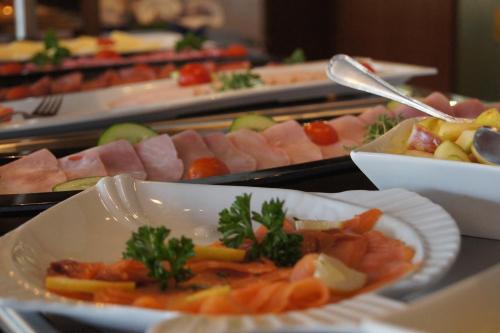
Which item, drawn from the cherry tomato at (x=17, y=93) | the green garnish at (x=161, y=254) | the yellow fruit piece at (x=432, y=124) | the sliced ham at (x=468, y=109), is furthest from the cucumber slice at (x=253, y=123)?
the cherry tomato at (x=17, y=93)

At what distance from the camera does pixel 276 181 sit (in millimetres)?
1443

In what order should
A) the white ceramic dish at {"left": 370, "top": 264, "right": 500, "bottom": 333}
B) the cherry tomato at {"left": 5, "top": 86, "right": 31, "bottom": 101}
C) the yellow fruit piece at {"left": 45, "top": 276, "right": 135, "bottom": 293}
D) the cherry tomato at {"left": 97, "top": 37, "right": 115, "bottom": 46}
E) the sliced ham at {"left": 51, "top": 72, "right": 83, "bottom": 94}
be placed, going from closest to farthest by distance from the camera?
1. the white ceramic dish at {"left": 370, "top": 264, "right": 500, "bottom": 333}
2. the yellow fruit piece at {"left": 45, "top": 276, "right": 135, "bottom": 293}
3. the cherry tomato at {"left": 5, "top": 86, "right": 31, "bottom": 101}
4. the sliced ham at {"left": 51, "top": 72, "right": 83, "bottom": 94}
5. the cherry tomato at {"left": 97, "top": 37, "right": 115, "bottom": 46}

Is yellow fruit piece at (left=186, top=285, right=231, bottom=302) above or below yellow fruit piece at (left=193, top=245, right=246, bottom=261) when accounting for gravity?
above

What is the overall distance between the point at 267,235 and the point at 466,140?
38 cm

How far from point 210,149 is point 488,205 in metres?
0.76

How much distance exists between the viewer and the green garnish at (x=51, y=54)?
12.0 feet

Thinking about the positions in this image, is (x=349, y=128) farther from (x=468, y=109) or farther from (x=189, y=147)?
(x=189, y=147)

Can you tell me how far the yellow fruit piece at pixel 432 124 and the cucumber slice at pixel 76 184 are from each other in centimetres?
56

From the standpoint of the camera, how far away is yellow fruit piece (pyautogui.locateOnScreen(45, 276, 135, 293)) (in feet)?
3.08

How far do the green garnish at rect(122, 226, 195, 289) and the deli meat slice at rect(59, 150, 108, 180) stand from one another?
688mm

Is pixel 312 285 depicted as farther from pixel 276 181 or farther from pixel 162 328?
pixel 276 181

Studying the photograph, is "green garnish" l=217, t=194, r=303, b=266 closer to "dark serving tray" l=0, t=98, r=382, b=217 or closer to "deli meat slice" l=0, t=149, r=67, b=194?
"dark serving tray" l=0, t=98, r=382, b=217

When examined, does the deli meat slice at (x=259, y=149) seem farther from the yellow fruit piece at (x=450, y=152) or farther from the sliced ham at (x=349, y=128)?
the yellow fruit piece at (x=450, y=152)

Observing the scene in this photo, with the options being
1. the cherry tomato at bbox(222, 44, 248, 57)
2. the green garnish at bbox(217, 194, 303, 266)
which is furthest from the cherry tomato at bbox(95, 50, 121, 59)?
the green garnish at bbox(217, 194, 303, 266)
